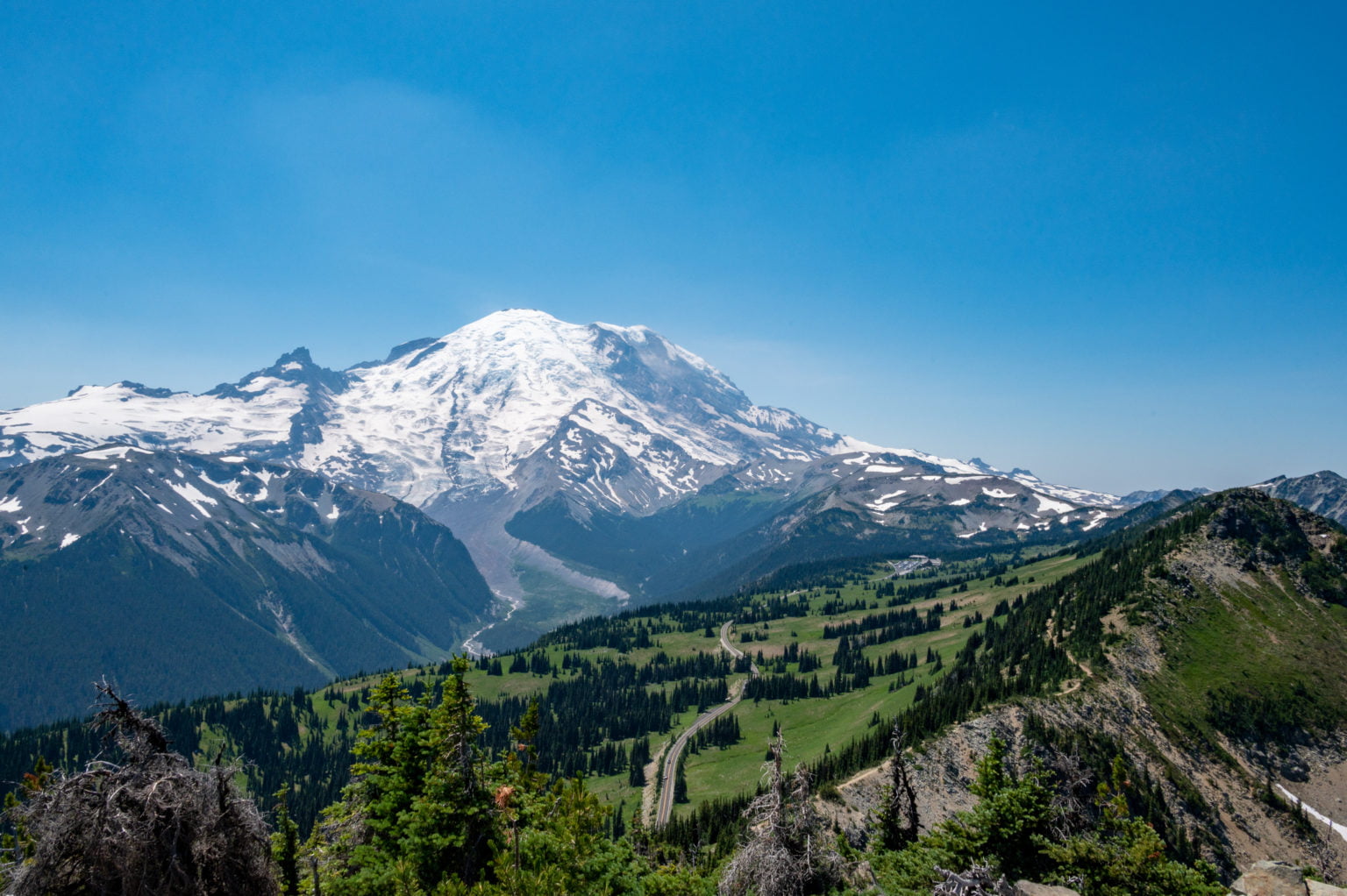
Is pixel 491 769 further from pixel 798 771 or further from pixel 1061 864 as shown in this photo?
pixel 1061 864

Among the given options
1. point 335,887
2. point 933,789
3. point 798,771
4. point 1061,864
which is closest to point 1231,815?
point 933,789

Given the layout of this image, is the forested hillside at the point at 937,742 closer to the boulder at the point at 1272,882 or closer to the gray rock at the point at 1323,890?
the boulder at the point at 1272,882

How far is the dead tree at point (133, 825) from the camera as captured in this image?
16.0 meters

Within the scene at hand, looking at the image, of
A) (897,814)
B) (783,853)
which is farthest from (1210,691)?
(783,853)

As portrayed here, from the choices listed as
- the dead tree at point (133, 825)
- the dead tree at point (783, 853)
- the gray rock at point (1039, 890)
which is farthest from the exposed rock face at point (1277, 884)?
the dead tree at point (133, 825)

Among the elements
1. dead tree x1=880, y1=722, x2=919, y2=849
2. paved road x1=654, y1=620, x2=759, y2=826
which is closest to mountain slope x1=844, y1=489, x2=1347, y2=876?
dead tree x1=880, y1=722, x2=919, y2=849

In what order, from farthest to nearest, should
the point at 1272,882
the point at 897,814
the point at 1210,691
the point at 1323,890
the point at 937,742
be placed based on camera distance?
the point at 1210,691 < the point at 937,742 < the point at 897,814 < the point at 1272,882 < the point at 1323,890

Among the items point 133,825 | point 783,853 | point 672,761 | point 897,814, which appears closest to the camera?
point 133,825

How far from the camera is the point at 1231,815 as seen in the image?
95125 millimetres

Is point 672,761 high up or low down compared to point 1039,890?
down

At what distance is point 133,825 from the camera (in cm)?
1630

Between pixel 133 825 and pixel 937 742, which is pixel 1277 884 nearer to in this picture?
pixel 133 825

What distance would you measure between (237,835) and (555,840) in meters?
15.4

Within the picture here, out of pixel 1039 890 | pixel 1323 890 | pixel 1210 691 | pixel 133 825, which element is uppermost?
pixel 133 825
